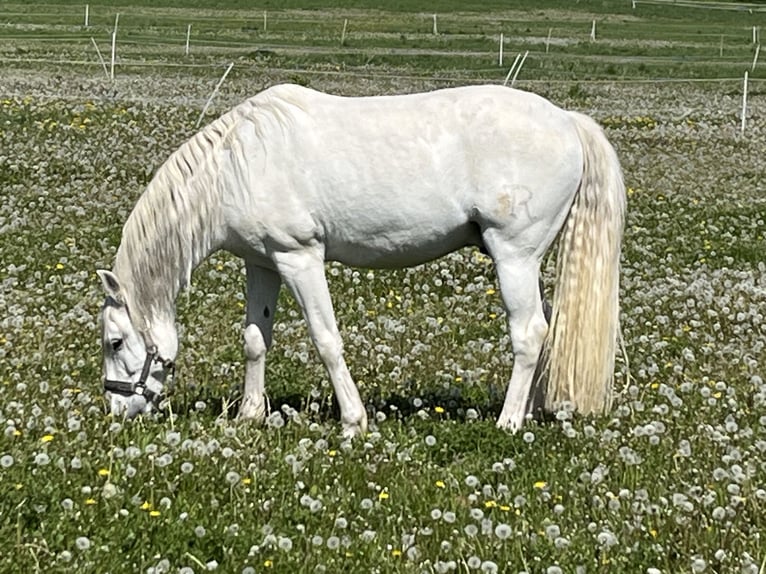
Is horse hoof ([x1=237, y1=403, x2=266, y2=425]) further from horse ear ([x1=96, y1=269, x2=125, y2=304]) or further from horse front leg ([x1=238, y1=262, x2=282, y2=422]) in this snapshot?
horse ear ([x1=96, y1=269, x2=125, y2=304])

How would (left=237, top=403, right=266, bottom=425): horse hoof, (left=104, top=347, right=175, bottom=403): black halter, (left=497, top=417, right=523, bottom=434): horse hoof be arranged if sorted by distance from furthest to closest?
(left=237, top=403, right=266, bottom=425): horse hoof < (left=497, top=417, right=523, bottom=434): horse hoof < (left=104, top=347, right=175, bottom=403): black halter

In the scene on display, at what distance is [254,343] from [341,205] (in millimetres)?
1229

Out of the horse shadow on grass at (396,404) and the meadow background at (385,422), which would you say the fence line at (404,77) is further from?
the horse shadow on grass at (396,404)

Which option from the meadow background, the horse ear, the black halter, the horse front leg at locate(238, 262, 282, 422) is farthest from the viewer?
the horse front leg at locate(238, 262, 282, 422)

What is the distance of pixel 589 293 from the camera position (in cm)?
850

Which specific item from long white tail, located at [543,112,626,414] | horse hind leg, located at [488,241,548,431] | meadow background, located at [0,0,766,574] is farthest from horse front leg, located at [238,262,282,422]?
long white tail, located at [543,112,626,414]

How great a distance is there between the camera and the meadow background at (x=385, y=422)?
232 inches

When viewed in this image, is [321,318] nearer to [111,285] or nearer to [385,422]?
[385,422]

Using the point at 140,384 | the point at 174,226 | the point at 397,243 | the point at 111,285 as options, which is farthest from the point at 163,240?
the point at 397,243

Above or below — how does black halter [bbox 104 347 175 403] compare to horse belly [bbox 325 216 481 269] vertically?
below

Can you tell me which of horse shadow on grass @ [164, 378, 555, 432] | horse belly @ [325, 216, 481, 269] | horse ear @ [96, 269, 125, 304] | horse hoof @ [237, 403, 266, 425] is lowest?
horse shadow on grass @ [164, 378, 555, 432]

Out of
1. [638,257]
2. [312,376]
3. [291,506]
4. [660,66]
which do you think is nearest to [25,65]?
[660,66]

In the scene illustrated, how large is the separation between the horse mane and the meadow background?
2.81ft

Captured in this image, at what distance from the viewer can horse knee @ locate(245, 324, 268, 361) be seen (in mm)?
8609
